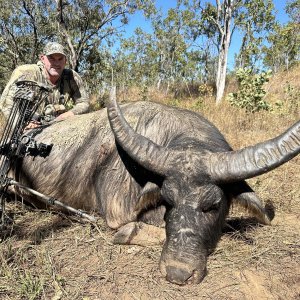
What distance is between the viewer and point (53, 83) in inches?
221

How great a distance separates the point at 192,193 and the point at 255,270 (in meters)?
0.84

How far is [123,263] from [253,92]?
241 inches

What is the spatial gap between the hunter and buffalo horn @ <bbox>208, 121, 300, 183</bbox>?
2744mm

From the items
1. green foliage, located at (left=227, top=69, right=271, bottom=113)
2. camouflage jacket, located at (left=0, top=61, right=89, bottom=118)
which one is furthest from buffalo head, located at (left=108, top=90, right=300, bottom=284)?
green foliage, located at (left=227, top=69, right=271, bottom=113)

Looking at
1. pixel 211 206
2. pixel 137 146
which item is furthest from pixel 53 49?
pixel 211 206

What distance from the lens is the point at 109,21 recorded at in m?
15.7

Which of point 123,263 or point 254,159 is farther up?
point 254,159

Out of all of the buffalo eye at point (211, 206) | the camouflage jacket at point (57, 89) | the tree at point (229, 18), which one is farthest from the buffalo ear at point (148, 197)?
the tree at point (229, 18)

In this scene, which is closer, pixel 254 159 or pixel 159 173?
pixel 254 159

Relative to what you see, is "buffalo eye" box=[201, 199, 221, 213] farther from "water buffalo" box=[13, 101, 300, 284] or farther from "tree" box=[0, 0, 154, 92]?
"tree" box=[0, 0, 154, 92]

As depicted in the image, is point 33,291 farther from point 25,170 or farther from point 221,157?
point 25,170

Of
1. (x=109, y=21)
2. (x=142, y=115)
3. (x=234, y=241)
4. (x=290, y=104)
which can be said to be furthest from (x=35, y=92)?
(x=109, y=21)

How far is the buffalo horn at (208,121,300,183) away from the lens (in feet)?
9.05

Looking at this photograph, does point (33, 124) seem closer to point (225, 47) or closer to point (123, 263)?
point (123, 263)
